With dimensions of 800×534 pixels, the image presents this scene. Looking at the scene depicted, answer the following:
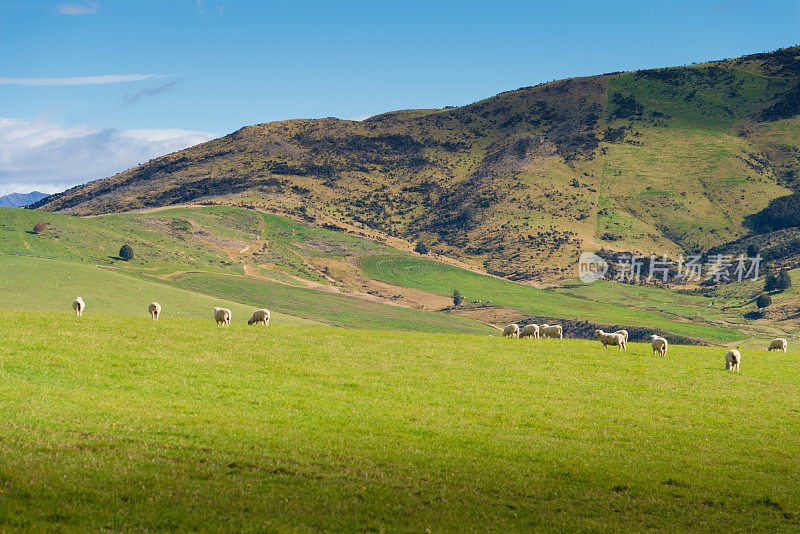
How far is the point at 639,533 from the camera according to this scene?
13.1 m

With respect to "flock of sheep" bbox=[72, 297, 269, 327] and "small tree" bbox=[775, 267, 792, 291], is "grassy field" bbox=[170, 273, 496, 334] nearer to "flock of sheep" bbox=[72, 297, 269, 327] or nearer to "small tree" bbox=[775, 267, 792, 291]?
"small tree" bbox=[775, 267, 792, 291]

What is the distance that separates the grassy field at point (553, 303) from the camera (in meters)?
139

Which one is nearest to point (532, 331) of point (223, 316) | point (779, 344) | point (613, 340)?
point (613, 340)

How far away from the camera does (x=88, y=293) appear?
84000 mm

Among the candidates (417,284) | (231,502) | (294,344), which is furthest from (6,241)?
(231,502)

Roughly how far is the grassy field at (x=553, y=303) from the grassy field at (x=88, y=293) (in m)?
83.8

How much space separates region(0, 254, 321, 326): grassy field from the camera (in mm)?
75062

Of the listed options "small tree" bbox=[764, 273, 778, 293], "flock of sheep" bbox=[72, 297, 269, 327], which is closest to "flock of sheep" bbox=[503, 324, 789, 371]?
"flock of sheep" bbox=[72, 297, 269, 327]

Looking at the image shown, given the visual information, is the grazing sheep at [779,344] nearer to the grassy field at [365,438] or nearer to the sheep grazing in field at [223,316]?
the grassy field at [365,438]

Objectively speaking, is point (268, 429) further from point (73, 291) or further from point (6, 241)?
point (6, 241)

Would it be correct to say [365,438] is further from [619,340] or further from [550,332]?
[550,332]

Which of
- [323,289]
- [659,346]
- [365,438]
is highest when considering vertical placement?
[659,346]

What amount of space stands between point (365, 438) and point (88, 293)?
254ft

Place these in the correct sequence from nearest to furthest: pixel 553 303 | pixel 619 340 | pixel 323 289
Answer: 1. pixel 619 340
2. pixel 553 303
3. pixel 323 289
